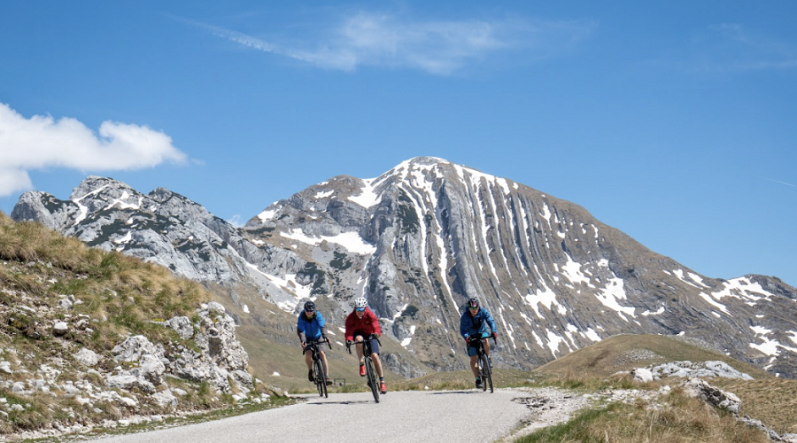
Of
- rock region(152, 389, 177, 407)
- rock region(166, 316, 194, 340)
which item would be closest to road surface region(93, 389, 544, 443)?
rock region(152, 389, 177, 407)

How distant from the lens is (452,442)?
9.84 meters

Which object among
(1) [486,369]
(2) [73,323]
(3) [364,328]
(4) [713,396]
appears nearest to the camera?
(2) [73,323]

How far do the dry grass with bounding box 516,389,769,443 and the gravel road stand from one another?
3.18 feet

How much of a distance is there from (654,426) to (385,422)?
5.23 meters

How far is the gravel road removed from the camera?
10188mm

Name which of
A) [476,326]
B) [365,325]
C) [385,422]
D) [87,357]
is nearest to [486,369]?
[476,326]

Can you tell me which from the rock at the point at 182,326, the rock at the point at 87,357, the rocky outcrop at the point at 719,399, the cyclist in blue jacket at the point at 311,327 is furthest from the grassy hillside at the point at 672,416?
the rock at the point at 182,326

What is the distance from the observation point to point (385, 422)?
1198 centimetres

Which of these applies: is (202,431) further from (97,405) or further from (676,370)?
(676,370)

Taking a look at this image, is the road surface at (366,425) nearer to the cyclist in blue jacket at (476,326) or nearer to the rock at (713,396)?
the cyclist in blue jacket at (476,326)

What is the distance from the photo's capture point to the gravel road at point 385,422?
33.4 feet

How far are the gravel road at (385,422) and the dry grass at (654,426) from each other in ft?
3.18

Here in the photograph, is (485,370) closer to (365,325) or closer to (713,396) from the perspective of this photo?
(365,325)

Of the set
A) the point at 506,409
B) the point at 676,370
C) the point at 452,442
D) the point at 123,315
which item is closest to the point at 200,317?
the point at 123,315
